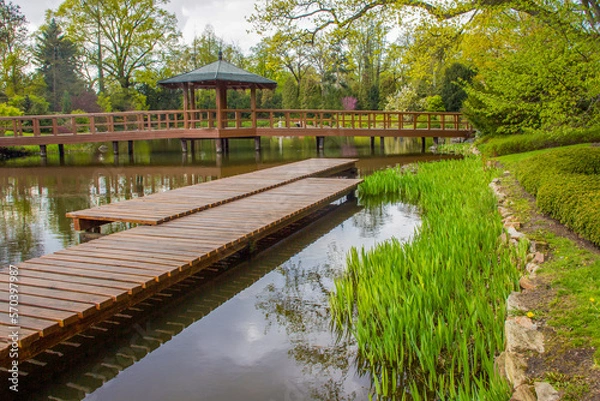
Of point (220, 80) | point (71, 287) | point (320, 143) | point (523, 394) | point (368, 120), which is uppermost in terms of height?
point (220, 80)

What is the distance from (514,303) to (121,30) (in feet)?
105

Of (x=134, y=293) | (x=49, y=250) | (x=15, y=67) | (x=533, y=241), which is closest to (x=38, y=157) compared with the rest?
(x=15, y=67)

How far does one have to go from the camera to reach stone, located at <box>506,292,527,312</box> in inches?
142

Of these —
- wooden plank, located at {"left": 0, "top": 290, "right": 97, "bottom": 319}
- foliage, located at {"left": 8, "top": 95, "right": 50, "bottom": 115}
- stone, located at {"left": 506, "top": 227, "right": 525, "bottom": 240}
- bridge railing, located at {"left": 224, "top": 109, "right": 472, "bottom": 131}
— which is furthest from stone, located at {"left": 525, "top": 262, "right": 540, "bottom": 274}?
foliage, located at {"left": 8, "top": 95, "right": 50, "bottom": 115}

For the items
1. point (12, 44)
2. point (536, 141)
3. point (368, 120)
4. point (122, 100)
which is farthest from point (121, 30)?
point (536, 141)

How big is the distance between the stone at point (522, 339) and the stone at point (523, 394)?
347 mm

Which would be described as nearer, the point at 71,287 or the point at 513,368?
the point at 513,368

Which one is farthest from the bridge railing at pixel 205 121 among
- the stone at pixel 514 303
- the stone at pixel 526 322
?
the stone at pixel 526 322

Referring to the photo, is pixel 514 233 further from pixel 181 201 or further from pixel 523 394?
pixel 181 201

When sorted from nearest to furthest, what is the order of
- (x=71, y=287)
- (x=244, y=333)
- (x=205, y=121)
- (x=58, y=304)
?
(x=58, y=304) → (x=71, y=287) → (x=244, y=333) → (x=205, y=121)

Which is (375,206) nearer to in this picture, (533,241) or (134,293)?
(533,241)

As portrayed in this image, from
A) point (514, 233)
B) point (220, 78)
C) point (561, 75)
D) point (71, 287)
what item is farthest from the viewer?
point (220, 78)

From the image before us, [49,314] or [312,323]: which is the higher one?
[49,314]

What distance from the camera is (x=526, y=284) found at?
13.4 feet
